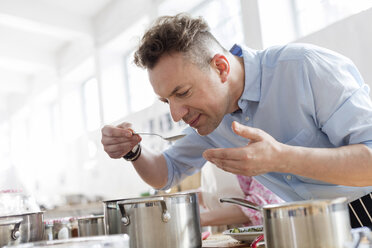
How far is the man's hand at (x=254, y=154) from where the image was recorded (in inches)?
35.8

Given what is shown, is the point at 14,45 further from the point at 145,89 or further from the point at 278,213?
the point at 278,213

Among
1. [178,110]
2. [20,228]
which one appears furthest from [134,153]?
[20,228]

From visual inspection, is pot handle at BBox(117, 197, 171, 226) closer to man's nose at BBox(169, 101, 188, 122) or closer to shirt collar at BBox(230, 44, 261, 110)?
man's nose at BBox(169, 101, 188, 122)

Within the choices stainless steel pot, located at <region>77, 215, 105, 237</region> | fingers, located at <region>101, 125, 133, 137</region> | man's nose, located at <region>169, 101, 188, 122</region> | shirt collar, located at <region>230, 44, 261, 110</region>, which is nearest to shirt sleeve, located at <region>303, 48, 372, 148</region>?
shirt collar, located at <region>230, 44, 261, 110</region>

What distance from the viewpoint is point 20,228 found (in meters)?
0.90

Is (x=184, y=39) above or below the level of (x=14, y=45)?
below

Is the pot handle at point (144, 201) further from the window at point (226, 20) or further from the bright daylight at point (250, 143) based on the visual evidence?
the window at point (226, 20)

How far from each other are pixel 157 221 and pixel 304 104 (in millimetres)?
602

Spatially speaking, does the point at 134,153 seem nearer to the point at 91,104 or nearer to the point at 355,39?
the point at 355,39

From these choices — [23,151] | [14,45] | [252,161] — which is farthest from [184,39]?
[23,151]

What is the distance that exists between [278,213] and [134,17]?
517 cm

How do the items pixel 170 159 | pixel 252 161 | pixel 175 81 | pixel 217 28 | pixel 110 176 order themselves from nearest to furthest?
pixel 252 161, pixel 175 81, pixel 170 159, pixel 217 28, pixel 110 176

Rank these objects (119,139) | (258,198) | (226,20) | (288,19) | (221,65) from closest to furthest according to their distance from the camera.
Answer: (221,65) → (119,139) → (258,198) → (288,19) → (226,20)

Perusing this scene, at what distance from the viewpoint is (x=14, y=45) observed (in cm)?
715
